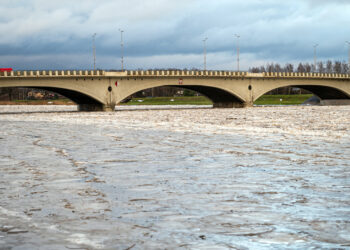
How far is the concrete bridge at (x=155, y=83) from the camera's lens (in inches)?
2043

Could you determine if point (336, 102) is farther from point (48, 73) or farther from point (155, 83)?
point (48, 73)

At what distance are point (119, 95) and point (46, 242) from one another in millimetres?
53243

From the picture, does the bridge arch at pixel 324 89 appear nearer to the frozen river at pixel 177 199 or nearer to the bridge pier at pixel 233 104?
the bridge pier at pixel 233 104

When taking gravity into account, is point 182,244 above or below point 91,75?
below

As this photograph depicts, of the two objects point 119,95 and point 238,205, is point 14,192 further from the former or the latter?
point 119,95

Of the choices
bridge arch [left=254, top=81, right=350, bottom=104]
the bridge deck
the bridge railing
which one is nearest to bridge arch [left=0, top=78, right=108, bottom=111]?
the bridge deck


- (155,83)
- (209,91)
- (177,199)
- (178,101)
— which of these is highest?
(155,83)

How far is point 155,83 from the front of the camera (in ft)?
195

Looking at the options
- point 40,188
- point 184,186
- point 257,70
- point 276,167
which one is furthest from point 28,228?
point 257,70

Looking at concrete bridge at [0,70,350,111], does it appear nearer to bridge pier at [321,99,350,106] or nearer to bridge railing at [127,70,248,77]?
bridge railing at [127,70,248,77]

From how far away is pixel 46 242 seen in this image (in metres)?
5.12

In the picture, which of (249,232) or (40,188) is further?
(40,188)

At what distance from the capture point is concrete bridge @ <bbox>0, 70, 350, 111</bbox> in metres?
51.9

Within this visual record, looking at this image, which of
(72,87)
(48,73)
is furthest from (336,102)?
(48,73)
